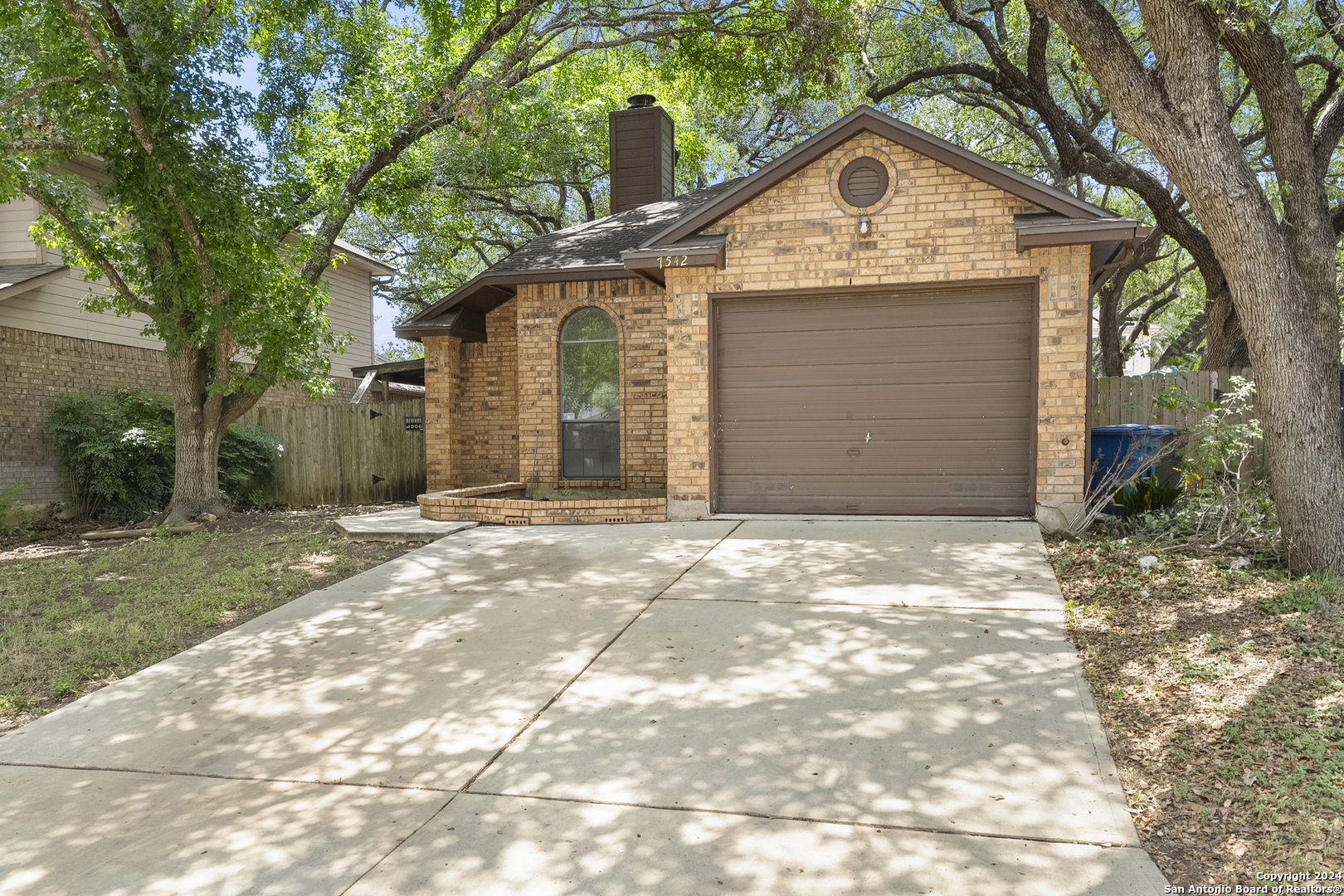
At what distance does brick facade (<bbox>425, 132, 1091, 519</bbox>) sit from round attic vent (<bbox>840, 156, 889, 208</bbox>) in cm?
8

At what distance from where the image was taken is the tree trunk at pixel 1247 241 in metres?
5.81

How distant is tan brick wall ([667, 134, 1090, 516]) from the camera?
8.59m

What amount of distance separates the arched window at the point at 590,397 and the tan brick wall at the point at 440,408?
6.62ft

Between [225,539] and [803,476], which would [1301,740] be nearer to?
[803,476]

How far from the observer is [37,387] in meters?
12.9

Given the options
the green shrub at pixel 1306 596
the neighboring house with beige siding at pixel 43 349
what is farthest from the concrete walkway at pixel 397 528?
the green shrub at pixel 1306 596

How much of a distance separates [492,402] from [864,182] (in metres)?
6.75

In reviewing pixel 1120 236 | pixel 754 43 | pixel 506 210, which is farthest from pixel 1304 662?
pixel 506 210

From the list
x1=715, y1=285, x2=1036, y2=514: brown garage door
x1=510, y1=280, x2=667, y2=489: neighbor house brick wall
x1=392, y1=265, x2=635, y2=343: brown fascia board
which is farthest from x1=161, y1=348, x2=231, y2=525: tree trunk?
x1=715, y1=285, x2=1036, y2=514: brown garage door

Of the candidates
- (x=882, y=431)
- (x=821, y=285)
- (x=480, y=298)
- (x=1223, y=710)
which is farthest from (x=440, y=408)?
(x=1223, y=710)

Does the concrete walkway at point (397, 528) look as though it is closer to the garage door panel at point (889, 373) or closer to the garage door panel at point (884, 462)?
the garage door panel at point (884, 462)

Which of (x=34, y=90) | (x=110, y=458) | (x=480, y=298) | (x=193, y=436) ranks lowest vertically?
(x=110, y=458)

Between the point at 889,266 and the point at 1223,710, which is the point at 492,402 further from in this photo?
the point at 1223,710

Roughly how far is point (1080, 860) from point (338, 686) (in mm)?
3934
